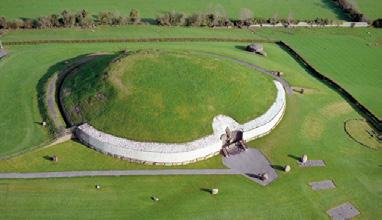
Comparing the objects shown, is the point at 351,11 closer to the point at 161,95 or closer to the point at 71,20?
the point at 161,95

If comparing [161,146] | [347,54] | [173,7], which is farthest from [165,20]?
[161,146]

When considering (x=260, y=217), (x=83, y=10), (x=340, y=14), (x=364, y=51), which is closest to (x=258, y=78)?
(x=260, y=217)

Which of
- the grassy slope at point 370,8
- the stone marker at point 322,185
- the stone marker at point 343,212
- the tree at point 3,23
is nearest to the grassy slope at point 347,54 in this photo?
the grassy slope at point 370,8

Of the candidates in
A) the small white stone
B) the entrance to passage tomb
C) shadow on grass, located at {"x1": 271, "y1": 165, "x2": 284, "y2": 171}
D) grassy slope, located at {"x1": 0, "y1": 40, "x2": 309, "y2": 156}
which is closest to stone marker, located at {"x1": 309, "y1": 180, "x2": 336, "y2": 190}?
shadow on grass, located at {"x1": 271, "y1": 165, "x2": 284, "y2": 171}

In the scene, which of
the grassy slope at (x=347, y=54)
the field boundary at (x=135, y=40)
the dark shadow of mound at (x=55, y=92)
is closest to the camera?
the dark shadow of mound at (x=55, y=92)

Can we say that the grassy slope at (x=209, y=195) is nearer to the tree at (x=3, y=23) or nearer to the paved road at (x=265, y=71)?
the paved road at (x=265, y=71)
